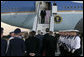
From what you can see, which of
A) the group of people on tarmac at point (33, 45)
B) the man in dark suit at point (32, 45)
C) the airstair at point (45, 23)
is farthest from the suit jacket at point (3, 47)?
the airstair at point (45, 23)

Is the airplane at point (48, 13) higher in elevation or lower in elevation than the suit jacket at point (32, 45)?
higher

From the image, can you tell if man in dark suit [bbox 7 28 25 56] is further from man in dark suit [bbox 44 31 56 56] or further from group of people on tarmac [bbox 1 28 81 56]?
man in dark suit [bbox 44 31 56 56]

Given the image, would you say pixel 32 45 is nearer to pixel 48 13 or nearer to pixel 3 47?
pixel 3 47

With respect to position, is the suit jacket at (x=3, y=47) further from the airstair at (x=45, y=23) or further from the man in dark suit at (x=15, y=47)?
the airstair at (x=45, y=23)

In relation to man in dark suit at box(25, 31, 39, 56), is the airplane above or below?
above

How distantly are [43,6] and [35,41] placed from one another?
38.8ft

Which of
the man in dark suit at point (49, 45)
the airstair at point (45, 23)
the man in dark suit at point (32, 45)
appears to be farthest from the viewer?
the airstair at point (45, 23)

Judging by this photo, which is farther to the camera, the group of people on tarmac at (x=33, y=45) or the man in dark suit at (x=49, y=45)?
the man in dark suit at (x=49, y=45)

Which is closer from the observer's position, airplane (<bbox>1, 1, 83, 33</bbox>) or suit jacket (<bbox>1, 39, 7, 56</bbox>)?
suit jacket (<bbox>1, 39, 7, 56</bbox>)

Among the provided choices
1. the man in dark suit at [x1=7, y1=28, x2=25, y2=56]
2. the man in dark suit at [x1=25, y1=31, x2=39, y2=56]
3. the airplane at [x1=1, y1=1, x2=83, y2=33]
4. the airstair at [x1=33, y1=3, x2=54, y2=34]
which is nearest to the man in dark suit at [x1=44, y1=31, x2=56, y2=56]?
the man in dark suit at [x1=25, y1=31, x2=39, y2=56]

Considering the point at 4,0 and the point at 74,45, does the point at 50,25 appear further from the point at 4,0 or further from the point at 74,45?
the point at 74,45

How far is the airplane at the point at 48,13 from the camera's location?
1827cm

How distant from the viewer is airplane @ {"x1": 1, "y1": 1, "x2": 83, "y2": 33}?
1827 cm

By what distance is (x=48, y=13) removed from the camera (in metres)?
19.0
